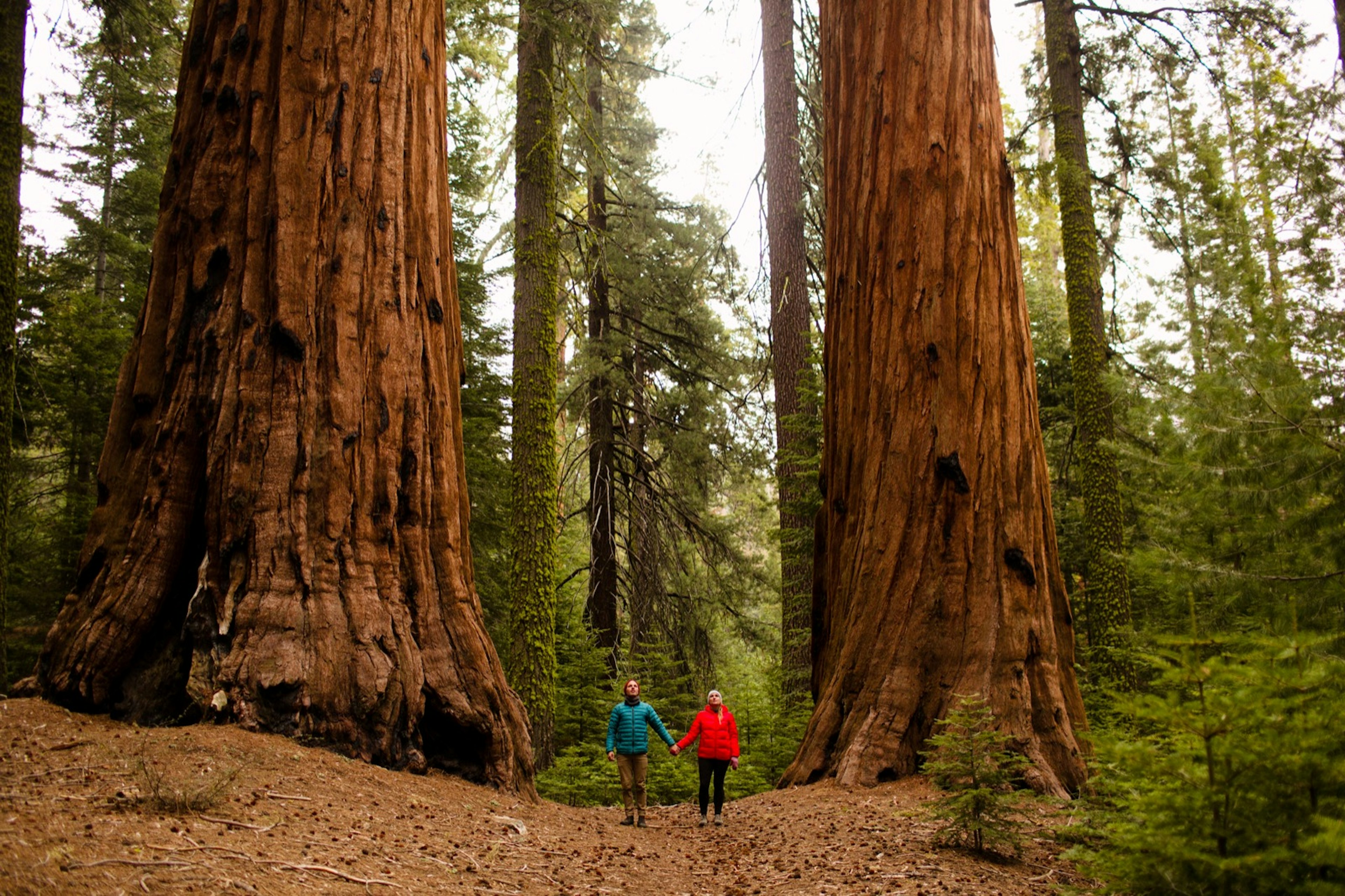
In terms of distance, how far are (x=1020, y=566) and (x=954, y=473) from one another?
90cm

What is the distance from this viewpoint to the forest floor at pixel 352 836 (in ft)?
10.4

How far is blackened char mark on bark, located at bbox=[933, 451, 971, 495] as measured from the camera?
721 centimetres

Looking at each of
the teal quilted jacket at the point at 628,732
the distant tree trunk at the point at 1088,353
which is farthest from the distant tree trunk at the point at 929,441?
the distant tree trunk at the point at 1088,353

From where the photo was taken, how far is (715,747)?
7957 millimetres

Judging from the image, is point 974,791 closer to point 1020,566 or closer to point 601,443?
point 1020,566

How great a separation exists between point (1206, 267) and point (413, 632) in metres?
10.7

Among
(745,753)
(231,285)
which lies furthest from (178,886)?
(745,753)

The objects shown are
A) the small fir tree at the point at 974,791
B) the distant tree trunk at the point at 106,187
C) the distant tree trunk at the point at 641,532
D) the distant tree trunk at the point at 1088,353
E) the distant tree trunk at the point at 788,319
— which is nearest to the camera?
the small fir tree at the point at 974,791

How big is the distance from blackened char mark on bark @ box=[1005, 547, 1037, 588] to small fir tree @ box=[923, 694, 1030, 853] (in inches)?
87.9

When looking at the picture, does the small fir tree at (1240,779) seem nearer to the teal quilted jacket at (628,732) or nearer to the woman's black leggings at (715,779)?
the woman's black leggings at (715,779)

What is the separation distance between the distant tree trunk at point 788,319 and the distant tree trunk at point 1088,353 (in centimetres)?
363

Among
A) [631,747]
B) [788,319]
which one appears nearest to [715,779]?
[631,747]

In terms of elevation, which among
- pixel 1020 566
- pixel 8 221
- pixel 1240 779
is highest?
pixel 8 221

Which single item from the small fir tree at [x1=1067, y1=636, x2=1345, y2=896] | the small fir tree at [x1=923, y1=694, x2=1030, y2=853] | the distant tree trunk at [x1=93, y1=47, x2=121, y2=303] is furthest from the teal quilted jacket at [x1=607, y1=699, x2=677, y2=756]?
the distant tree trunk at [x1=93, y1=47, x2=121, y2=303]
